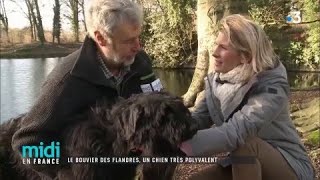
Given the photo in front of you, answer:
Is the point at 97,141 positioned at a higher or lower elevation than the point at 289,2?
lower

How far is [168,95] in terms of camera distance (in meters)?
1.95

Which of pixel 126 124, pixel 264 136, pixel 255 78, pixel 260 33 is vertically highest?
pixel 260 33

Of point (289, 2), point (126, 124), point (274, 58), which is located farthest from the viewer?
point (289, 2)

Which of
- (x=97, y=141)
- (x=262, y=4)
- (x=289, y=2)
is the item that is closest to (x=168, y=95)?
(x=97, y=141)

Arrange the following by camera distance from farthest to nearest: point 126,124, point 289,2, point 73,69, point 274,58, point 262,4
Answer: point 289,2
point 262,4
point 274,58
point 73,69
point 126,124

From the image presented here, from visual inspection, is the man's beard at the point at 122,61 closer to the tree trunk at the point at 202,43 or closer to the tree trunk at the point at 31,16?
the tree trunk at the point at 202,43

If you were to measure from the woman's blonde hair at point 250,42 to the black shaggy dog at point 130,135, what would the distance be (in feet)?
1.69

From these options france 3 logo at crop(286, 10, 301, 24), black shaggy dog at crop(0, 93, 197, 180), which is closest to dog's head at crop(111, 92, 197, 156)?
black shaggy dog at crop(0, 93, 197, 180)

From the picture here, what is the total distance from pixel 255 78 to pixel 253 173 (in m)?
0.48

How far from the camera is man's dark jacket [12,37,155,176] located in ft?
6.96

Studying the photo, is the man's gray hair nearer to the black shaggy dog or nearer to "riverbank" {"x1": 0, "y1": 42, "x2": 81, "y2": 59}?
the black shaggy dog

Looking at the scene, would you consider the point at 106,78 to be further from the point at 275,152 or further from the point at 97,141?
the point at 275,152

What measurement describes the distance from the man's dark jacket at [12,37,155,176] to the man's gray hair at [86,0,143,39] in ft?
0.49

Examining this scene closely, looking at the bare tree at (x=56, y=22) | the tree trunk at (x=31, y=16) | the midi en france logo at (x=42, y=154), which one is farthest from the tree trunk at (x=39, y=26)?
the midi en france logo at (x=42, y=154)
